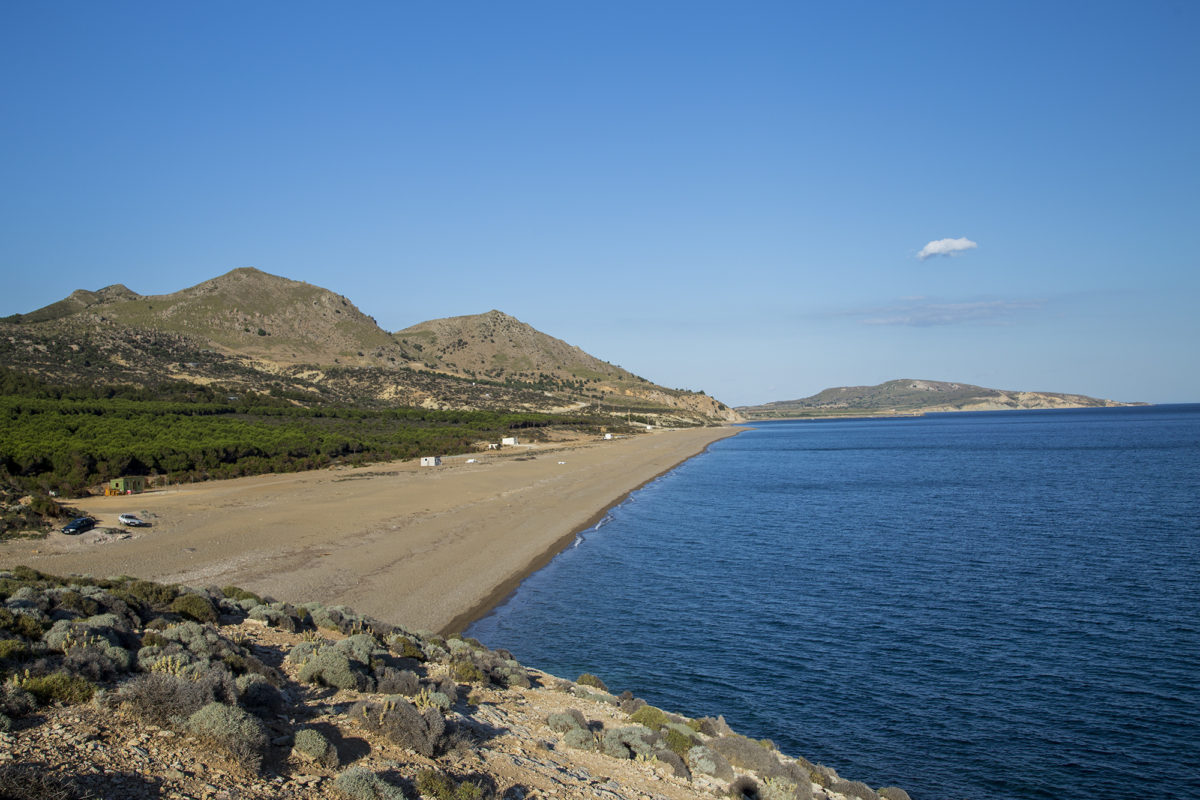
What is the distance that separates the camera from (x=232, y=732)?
7.50m

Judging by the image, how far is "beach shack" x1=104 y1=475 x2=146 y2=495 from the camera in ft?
128

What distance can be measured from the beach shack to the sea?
84.1 feet

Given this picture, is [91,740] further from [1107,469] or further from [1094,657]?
[1107,469]

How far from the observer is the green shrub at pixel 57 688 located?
7.72m

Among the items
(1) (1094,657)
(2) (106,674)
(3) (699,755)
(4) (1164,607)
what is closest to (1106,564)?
(4) (1164,607)

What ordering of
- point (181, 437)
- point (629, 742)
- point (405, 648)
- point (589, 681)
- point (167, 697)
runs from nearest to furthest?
1. point (167, 697)
2. point (629, 742)
3. point (405, 648)
4. point (589, 681)
5. point (181, 437)

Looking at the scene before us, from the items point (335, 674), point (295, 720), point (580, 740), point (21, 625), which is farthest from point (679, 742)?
point (21, 625)

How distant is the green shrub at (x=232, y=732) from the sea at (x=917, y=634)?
9583 millimetres

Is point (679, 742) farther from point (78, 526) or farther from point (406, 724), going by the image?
point (78, 526)

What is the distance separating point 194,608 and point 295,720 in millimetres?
5156

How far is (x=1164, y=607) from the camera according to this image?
21.0 m

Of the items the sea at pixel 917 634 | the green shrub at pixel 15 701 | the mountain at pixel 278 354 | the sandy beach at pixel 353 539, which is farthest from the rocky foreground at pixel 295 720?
the mountain at pixel 278 354

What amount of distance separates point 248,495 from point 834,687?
3396cm

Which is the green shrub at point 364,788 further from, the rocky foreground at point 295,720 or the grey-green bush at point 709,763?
the grey-green bush at point 709,763
